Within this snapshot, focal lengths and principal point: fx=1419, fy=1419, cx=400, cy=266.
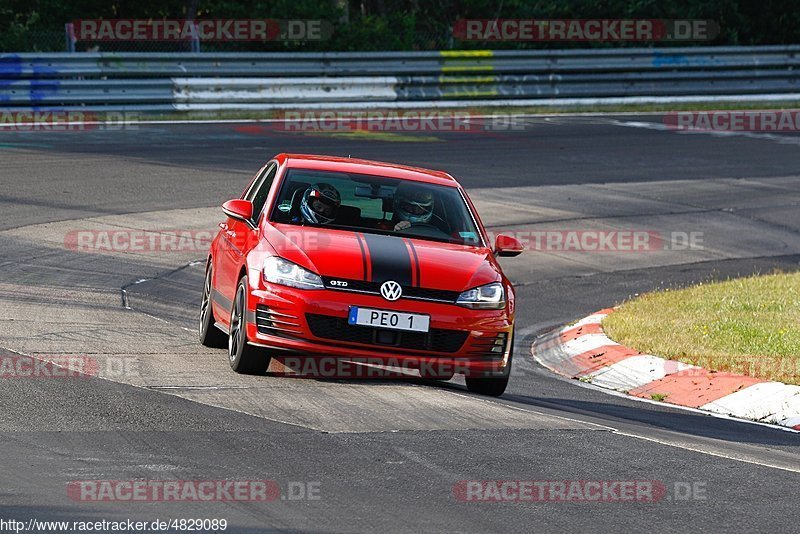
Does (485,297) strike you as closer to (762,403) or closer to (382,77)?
(762,403)

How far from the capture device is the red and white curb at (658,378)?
366 inches

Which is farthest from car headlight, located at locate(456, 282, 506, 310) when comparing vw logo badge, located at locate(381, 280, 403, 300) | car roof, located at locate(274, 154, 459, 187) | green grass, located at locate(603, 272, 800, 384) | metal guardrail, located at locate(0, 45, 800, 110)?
metal guardrail, located at locate(0, 45, 800, 110)

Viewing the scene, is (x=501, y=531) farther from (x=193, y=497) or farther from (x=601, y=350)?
(x=601, y=350)

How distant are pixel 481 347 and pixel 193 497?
Result: 3.30 m

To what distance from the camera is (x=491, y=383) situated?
9.16m

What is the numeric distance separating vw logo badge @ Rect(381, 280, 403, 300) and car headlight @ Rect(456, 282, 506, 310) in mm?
418

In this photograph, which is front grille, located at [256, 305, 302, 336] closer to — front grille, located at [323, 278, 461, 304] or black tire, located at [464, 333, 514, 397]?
front grille, located at [323, 278, 461, 304]

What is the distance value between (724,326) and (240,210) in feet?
14.7

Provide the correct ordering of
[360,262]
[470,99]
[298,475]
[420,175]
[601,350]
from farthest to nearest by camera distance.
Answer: [470,99] < [601,350] < [420,175] < [360,262] < [298,475]

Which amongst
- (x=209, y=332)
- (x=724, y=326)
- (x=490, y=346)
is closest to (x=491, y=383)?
(x=490, y=346)

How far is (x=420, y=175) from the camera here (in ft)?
33.8

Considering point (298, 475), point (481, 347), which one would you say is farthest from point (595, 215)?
point (298, 475)

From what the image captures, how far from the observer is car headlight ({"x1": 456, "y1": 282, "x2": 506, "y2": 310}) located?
886cm

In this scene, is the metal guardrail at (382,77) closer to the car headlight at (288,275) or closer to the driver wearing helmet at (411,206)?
the driver wearing helmet at (411,206)
